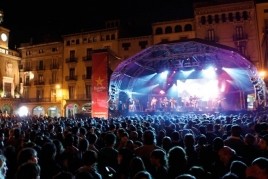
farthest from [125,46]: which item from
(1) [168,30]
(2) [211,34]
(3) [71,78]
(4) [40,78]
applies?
(4) [40,78]

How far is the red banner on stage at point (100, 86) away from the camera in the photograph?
28.1 meters

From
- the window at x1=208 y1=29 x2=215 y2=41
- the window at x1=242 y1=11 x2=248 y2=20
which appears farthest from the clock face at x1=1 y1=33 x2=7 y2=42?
the window at x1=242 y1=11 x2=248 y2=20

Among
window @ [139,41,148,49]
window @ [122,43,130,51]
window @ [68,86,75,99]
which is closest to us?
window @ [139,41,148,49]

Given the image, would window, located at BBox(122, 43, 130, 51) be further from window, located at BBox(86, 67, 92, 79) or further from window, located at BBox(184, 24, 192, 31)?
window, located at BBox(184, 24, 192, 31)

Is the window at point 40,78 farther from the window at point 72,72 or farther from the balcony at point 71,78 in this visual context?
the window at point 72,72

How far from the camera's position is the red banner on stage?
2812cm

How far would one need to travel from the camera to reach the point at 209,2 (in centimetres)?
4250

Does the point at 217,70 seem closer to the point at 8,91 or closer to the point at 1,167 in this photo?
the point at 1,167

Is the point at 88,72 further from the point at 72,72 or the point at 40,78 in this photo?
the point at 40,78

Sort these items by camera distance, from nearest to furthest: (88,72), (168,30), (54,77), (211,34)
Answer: (211,34), (168,30), (88,72), (54,77)

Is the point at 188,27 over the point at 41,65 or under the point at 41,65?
over

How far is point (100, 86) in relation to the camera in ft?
96.2

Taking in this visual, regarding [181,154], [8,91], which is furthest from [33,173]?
[8,91]

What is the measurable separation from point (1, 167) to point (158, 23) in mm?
43771
